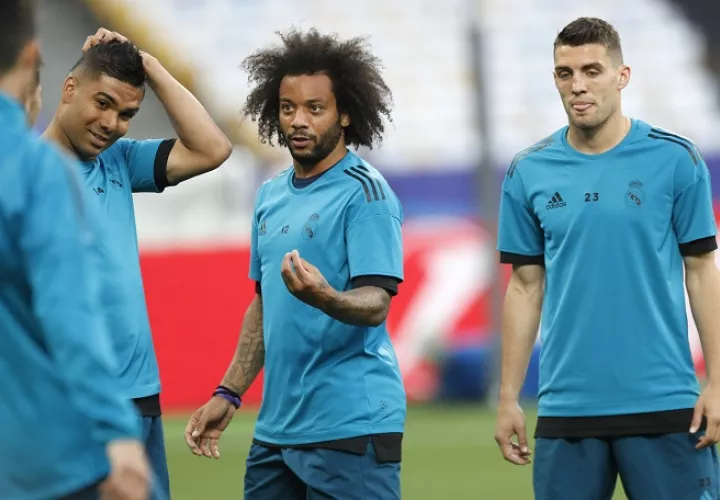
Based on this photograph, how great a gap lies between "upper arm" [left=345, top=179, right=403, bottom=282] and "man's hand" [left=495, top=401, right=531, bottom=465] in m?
0.59

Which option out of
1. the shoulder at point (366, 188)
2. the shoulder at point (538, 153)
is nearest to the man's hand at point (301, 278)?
the shoulder at point (366, 188)

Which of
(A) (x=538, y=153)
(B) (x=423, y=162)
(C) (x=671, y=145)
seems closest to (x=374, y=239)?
(A) (x=538, y=153)

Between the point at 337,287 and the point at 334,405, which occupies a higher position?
the point at 337,287

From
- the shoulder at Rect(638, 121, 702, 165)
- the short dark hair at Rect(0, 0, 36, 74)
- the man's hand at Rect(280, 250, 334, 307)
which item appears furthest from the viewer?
the shoulder at Rect(638, 121, 702, 165)

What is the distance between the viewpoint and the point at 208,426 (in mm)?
4656

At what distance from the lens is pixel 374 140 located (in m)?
4.84

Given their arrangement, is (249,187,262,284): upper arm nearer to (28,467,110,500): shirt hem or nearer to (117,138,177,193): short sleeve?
(117,138,177,193): short sleeve

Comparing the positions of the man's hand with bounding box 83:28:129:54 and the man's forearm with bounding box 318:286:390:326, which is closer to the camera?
the man's forearm with bounding box 318:286:390:326

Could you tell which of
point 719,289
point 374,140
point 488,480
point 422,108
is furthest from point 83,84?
point 422,108

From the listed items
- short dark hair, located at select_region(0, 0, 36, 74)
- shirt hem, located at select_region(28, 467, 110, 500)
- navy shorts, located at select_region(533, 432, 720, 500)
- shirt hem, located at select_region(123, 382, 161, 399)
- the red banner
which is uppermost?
short dark hair, located at select_region(0, 0, 36, 74)

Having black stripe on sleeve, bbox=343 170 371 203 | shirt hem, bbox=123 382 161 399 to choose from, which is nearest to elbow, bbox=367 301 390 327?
black stripe on sleeve, bbox=343 170 371 203

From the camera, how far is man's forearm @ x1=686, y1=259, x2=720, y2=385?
427 cm

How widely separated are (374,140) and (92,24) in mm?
18211

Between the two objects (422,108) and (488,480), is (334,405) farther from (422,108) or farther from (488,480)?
(422,108)
